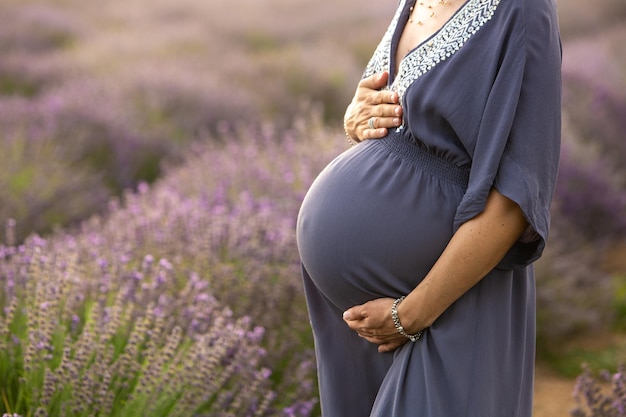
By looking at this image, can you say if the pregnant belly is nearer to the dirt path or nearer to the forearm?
the forearm

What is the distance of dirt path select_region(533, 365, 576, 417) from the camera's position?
12.7 ft

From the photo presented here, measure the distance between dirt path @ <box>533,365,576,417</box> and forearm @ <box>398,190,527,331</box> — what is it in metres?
2.24

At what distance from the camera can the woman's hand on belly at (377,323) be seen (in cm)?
190

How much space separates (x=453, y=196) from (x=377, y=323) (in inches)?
13.2

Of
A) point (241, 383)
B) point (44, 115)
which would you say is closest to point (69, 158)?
point (44, 115)

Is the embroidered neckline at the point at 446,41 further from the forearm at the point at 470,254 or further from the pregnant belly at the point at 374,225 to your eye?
the forearm at the point at 470,254

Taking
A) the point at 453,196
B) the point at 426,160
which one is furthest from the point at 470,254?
the point at 426,160

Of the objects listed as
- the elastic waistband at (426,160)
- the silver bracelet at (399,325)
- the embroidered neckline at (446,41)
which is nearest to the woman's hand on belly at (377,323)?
the silver bracelet at (399,325)

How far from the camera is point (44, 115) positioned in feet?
20.6

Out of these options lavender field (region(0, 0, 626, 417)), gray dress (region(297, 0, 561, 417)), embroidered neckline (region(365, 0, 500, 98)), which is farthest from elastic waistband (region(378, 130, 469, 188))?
lavender field (region(0, 0, 626, 417))

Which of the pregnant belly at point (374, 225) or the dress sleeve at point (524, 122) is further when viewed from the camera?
the pregnant belly at point (374, 225)

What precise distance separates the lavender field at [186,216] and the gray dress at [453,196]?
2.49 feet

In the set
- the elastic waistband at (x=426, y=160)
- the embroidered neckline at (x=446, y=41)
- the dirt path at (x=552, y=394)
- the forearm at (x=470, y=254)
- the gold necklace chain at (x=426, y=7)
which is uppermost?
the gold necklace chain at (x=426, y=7)

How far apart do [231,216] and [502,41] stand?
93.8 inches
